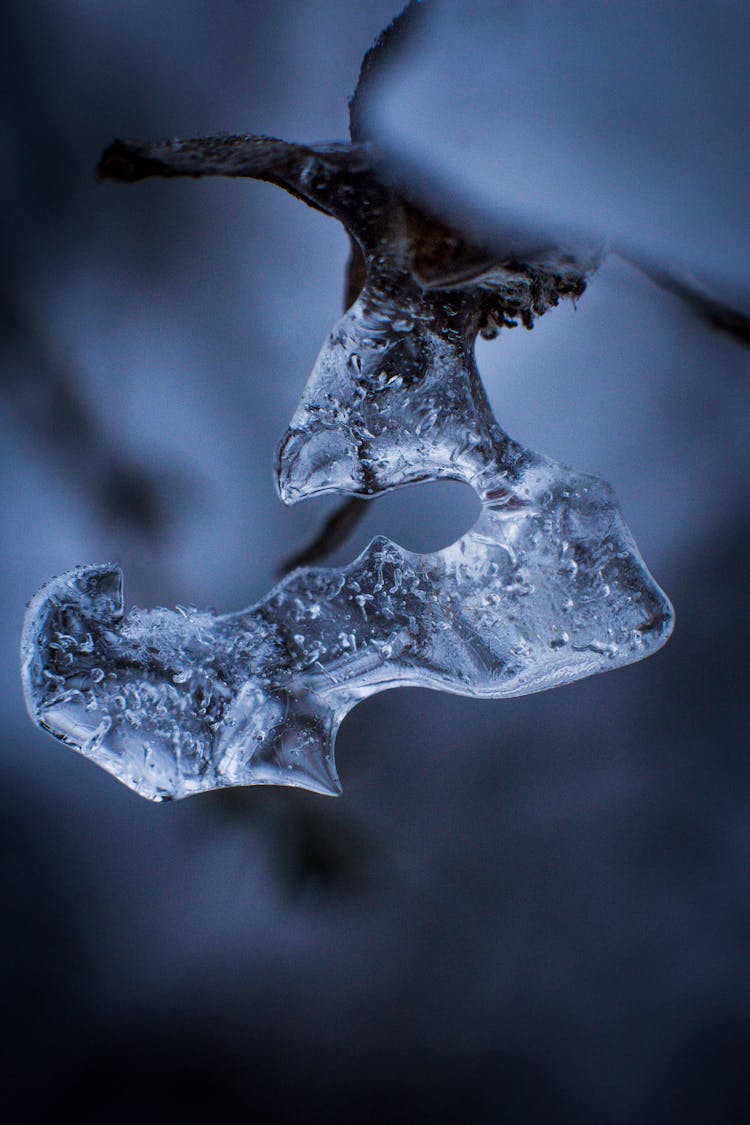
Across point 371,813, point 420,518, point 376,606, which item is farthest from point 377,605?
point 371,813

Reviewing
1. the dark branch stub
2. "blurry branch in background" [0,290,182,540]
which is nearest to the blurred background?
"blurry branch in background" [0,290,182,540]

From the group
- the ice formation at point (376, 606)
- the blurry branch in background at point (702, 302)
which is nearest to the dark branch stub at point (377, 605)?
the ice formation at point (376, 606)

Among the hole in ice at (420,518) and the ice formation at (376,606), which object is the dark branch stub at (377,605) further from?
the hole in ice at (420,518)

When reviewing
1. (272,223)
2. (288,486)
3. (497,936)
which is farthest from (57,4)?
(497,936)

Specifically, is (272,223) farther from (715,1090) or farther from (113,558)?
(715,1090)

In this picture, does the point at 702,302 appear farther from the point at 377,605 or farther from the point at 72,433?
the point at 72,433
